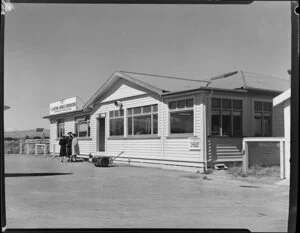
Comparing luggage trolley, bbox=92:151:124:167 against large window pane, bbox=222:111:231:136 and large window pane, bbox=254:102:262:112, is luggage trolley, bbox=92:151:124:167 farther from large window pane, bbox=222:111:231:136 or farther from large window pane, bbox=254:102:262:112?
large window pane, bbox=222:111:231:136

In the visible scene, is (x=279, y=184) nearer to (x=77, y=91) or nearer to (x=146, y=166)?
(x=146, y=166)

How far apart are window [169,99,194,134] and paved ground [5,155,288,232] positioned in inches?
108

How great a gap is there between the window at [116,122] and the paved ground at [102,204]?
0.38 metres

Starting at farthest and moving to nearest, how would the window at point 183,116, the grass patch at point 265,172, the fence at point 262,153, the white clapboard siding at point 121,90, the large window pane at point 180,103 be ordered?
the window at point 183,116
the large window pane at point 180,103
the grass patch at point 265,172
the fence at point 262,153
the white clapboard siding at point 121,90

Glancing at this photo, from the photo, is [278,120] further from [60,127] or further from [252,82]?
[60,127]

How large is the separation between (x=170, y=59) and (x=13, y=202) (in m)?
1.56

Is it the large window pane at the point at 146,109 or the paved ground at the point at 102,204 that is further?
the large window pane at the point at 146,109

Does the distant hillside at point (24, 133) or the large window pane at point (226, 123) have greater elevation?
the large window pane at point (226, 123)

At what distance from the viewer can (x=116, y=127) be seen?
4.07 m

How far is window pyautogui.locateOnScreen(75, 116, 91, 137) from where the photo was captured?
136 inches

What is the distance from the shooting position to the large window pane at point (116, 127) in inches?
157

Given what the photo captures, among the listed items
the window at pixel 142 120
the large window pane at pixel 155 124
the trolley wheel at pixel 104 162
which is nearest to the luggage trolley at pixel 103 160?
the trolley wheel at pixel 104 162

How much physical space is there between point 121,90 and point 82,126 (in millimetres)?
547

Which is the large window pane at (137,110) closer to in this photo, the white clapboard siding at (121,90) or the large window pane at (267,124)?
the white clapboard siding at (121,90)
